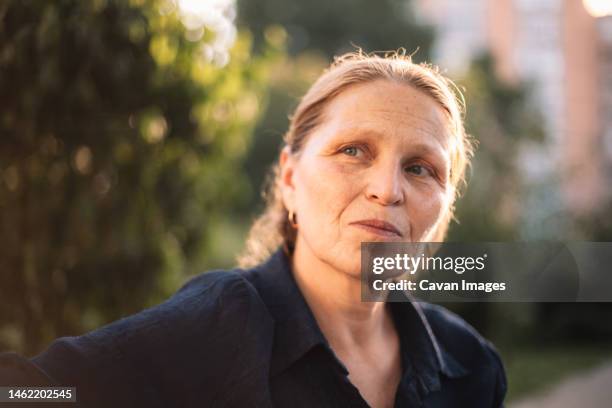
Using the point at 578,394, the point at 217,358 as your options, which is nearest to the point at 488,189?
the point at 578,394

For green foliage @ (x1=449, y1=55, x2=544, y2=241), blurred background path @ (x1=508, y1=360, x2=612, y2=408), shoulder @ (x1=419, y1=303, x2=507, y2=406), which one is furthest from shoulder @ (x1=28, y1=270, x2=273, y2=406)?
blurred background path @ (x1=508, y1=360, x2=612, y2=408)

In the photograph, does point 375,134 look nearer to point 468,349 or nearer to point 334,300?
point 334,300

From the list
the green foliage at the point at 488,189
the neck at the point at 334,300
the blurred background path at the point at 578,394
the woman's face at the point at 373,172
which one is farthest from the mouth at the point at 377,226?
the blurred background path at the point at 578,394

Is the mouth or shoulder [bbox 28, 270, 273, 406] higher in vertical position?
the mouth

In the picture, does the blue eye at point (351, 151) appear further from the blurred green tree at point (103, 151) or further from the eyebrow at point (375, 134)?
the blurred green tree at point (103, 151)

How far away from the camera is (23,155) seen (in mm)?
2246

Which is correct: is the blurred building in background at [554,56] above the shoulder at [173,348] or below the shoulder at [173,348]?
above

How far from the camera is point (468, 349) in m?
2.08

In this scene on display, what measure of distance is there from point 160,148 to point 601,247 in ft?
6.20

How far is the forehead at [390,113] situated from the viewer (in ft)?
5.57

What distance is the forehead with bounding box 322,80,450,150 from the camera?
1.70m

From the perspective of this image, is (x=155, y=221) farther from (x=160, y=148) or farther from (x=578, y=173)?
(x=578, y=173)

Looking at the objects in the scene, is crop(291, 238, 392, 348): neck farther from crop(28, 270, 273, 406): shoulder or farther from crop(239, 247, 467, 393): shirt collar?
crop(28, 270, 273, 406): shoulder

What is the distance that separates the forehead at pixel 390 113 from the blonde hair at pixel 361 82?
24mm
